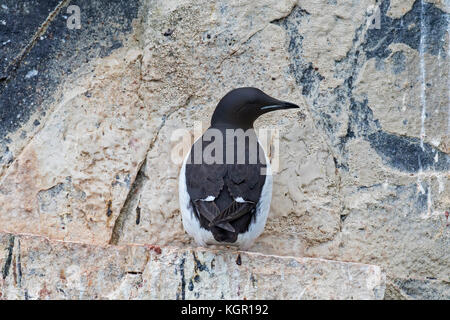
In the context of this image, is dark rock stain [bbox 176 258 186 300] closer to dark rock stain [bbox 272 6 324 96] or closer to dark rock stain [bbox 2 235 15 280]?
dark rock stain [bbox 2 235 15 280]

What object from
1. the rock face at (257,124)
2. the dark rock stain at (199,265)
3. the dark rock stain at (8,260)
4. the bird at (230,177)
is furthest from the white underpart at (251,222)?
the dark rock stain at (8,260)

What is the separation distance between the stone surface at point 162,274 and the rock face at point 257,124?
0.91 metres

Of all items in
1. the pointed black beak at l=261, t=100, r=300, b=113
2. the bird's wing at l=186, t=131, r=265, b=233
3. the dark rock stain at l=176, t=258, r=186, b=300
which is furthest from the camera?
the pointed black beak at l=261, t=100, r=300, b=113

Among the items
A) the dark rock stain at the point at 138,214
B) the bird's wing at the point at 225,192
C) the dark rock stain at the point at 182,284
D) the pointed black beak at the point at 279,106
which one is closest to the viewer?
the dark rock stain at the point at 182,284

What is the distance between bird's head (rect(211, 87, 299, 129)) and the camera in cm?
531

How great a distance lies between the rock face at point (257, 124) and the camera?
548 centimetres

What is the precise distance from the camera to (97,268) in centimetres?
454

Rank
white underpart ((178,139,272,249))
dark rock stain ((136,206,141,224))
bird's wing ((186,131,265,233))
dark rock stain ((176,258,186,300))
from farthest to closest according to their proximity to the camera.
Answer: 1. dark rock stain ((136,206,141,224))
2. white underpart ((178,139,272,249))
3. bird's wing ((186,131,265,233))
4. dark rock stain ((176,258,186,300))

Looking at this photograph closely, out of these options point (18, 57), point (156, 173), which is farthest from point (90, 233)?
point (18, 57)

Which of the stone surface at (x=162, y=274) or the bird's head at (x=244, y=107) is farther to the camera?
the bird's head at (x=244, y=107)

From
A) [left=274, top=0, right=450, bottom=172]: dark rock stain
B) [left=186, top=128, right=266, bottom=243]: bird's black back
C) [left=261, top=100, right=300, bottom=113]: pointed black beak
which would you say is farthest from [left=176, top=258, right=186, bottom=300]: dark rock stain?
[left=274, top=0, right=450, bottom=172]: dark rock stain

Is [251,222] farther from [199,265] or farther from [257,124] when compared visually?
[257,124]

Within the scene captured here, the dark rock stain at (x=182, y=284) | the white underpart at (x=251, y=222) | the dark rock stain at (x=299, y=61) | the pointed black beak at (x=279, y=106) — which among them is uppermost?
the dark rock stain at (x=299, y=61)

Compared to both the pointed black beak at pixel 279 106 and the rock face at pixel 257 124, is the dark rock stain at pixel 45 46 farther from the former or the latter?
the pointed black beak at pixel 279 106
